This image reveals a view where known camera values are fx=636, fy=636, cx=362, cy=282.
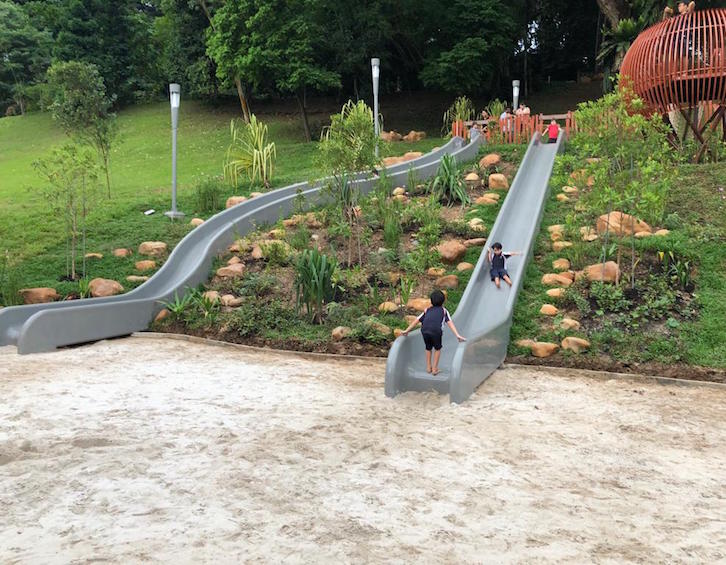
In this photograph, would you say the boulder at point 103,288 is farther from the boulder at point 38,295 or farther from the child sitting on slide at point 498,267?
the child sitting on slide at point 498,267

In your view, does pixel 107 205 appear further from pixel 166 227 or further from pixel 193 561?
pixel 193 561

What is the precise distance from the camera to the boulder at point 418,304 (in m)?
9.32

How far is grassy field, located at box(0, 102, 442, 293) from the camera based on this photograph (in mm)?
11852

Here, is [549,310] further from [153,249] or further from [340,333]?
[153,249]

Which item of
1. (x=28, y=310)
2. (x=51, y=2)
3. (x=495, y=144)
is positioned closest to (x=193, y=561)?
(x=28, y=310)

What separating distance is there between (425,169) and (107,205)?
7.51 metres

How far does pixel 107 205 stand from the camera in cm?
1481

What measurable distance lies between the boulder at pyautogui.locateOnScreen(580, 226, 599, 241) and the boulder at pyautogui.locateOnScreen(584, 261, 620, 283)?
4.07ft

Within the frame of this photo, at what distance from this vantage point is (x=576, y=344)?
316 inches

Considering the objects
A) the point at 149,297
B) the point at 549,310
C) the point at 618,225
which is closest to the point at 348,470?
the point at 549,310

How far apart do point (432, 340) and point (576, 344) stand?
226 centimetres

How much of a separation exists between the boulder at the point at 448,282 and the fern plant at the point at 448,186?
3.63m

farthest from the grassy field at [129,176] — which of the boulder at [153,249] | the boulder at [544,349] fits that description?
the boulder at [544,349]

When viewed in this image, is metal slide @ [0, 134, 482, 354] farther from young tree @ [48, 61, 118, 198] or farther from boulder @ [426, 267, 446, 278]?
young tree @ [48, 61, 118, 198]
